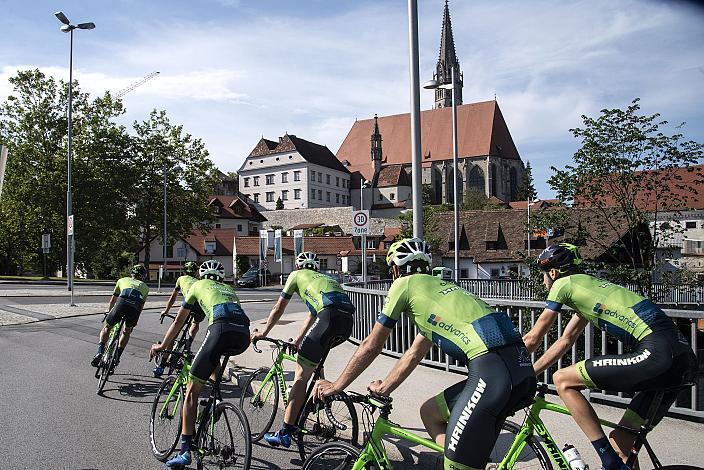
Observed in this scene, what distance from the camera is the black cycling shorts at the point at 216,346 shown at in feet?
→ 17.6

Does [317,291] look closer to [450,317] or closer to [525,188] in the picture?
[450,317]

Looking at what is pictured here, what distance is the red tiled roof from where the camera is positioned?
396 feet

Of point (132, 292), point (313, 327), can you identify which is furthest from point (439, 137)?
point (313, 327)

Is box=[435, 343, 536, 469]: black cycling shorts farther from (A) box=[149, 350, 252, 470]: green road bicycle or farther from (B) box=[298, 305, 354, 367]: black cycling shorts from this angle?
(B) box=[298, 305, 354, 367]: black cycling shorts

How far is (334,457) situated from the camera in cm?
410

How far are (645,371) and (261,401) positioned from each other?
4177mm

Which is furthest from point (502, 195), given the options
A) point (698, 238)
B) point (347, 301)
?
point (347, 301)

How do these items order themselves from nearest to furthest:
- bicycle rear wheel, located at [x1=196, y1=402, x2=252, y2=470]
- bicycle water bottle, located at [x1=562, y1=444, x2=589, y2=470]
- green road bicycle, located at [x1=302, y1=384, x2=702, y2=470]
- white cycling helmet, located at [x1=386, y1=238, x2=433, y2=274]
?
bicycle water bottle, located at [x1=562, y1=444, x2=589, y2=470] < green road bicycle, located at [x1=302, y1=384, x2=702, y2=470] < white cycling helmet, located at [x1=386, y1=238, x2=433, y2=274] < bicycle rear wheel, located at [x1=196, y1=402, x2=252, y2=470]

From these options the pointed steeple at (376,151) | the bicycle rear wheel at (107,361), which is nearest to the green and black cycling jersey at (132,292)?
the bicycle rear wheel at (107,361)

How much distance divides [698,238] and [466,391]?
82.7 metres

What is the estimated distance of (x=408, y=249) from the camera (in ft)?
14.4

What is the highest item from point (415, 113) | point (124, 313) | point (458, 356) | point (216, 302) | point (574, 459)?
point (415, 113)

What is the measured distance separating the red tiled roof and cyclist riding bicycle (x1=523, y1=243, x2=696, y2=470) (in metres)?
110

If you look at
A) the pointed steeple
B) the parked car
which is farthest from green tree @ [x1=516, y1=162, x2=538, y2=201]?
the parked car
